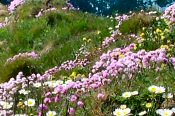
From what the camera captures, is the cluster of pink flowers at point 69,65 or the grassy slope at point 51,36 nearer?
the cluster of pink flowers at point 69,65

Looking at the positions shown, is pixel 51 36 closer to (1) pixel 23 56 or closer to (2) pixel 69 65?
(1) pixel 23 56

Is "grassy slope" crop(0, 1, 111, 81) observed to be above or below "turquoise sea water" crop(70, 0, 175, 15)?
below

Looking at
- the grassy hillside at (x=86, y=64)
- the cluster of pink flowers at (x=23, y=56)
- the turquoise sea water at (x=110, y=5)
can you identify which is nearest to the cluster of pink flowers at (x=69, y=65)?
the grassy hillside at (x=86, y=64)

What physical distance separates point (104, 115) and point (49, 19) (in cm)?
1364

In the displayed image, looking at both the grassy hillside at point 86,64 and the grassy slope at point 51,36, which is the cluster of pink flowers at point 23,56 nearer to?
the grassy hillside at point 86,64

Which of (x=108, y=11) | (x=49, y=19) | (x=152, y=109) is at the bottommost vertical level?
(x=152, y=109)

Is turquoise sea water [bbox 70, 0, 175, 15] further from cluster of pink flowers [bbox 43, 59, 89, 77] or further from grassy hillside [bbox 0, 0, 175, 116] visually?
cluster of pink flowers [bbox 43, 59, 89, 77]

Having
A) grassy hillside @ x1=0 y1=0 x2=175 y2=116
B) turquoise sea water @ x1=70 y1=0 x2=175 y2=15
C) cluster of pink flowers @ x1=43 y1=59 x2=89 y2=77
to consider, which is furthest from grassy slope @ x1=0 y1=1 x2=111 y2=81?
turquoise sea water @ x1=70 y1=0 x2=175 y2=15

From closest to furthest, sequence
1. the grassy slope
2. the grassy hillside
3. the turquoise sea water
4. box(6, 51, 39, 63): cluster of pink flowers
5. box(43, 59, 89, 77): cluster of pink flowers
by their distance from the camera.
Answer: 1. the grassy hillside
2. box(43, 59, 89, 77): cluster of pink flowers
3. the grassy slope
4. box(6, 51, 39, 63): cluster of pink flowers
5. the turquoise sea water

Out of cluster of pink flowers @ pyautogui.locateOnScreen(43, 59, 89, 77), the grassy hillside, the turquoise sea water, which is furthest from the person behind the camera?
the turquoise sea water

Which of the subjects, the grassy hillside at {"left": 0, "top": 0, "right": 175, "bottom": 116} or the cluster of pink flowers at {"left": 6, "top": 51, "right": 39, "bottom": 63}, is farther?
the cluster of pink flowers at {"left": 6, "top": 51, "right": 39, "bottom": 63}

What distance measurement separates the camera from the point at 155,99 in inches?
227

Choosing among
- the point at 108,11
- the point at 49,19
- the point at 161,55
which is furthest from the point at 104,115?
the point at 108,11

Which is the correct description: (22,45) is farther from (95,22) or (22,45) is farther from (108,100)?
(108,100)
